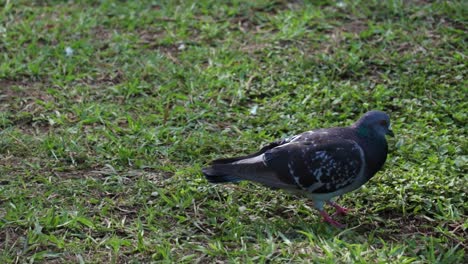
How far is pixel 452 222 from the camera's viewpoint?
5145 millimetres

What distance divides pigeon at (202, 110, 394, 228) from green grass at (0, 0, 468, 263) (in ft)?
0.81

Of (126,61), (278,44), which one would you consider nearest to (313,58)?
(278,44)

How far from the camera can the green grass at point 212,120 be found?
5062mm

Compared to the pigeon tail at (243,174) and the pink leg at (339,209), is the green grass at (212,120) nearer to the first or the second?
the pink leg at (339,209)

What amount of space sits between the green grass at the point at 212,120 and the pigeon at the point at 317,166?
0.81 feet

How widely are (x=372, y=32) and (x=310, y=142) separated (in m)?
2.82

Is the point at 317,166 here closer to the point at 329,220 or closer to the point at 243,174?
the point at 329,220

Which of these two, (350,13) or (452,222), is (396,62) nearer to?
(350,13)

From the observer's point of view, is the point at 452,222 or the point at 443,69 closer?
the point at 452,222

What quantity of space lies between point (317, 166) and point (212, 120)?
1.69 meters

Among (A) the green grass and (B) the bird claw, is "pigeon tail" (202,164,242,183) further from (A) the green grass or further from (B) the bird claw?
(B) the bird claw

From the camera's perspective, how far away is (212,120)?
6676 mm

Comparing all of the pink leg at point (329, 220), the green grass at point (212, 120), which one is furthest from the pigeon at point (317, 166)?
the green grass at point (212, 120)

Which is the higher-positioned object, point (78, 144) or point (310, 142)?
point (310, 142)
